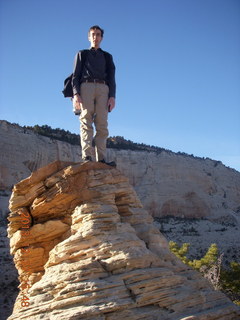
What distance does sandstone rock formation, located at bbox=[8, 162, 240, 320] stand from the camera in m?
4.41

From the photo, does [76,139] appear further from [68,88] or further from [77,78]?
[77,78]

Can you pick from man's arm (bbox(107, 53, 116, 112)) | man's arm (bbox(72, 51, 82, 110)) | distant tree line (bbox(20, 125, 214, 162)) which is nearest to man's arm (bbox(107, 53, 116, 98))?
man's arm (bbox(107, 53, 116, 112))

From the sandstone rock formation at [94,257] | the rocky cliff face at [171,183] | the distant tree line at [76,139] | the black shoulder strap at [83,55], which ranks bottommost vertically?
the sandstone rock formation at [94,257]

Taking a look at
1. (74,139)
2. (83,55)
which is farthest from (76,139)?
(83,55)

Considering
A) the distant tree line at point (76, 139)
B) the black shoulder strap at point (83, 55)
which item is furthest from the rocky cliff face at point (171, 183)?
the black shoulder strap at point (83, 55)

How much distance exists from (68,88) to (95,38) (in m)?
1.09

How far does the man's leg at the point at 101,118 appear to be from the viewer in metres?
6.62

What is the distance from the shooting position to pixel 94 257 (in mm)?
4922

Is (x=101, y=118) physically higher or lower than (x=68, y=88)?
lower

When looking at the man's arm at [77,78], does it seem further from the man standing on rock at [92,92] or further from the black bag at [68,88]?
the black bag at [68,88]

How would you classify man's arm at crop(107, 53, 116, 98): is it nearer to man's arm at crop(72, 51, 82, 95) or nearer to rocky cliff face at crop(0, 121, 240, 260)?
man's arm at crop(72, 51, 82, 95)

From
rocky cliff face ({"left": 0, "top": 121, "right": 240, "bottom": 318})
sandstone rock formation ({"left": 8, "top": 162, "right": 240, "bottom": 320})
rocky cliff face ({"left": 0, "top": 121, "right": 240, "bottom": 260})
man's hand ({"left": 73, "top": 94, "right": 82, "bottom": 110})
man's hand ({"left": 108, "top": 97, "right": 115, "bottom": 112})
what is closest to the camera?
sandstone rock formation ({"left": 8, "top": 162, "right": 240, "bottom": 320})

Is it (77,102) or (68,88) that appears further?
(68,88)

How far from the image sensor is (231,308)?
495 centimetres
